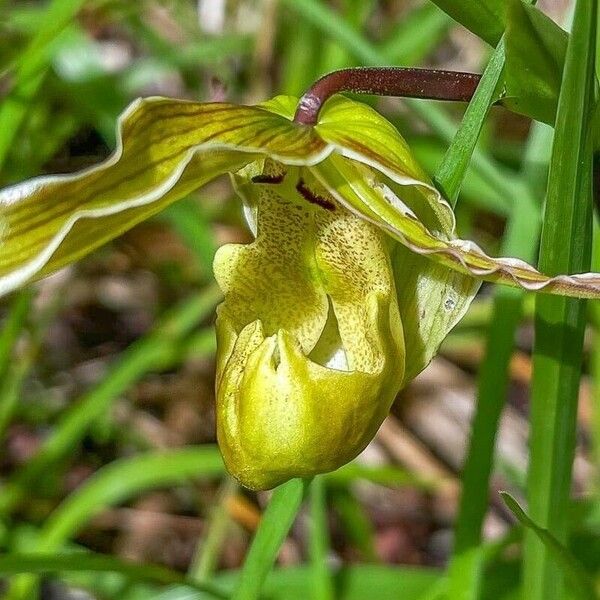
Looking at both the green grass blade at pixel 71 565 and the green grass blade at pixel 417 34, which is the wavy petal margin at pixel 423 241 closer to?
the green grass blade at pixel 71 565

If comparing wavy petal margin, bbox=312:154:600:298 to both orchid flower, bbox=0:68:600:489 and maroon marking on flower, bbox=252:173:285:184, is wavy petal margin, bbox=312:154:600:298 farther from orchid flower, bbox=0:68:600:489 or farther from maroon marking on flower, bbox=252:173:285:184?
maroon marking on flower, bbox=252:173:285:184

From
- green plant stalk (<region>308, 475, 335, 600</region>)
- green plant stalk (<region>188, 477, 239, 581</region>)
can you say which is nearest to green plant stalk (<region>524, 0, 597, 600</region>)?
green plant stalk (<region>308, 475, 335, 600</region>)

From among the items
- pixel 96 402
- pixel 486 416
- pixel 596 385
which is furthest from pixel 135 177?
pixel 596 385

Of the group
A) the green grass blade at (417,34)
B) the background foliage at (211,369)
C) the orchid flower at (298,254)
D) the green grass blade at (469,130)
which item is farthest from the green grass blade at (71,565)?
the green grass blade at (417,34)

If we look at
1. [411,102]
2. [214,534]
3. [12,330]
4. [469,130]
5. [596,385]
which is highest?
[411,102]

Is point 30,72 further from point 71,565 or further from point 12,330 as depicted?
point 71,565

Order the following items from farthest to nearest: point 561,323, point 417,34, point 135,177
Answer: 1. point 417,34
2. point 561,323
3. point 135,177

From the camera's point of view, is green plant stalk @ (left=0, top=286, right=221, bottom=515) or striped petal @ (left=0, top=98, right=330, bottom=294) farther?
green plant stalk @ (left=0, top=286, right=221, bottom=515)
